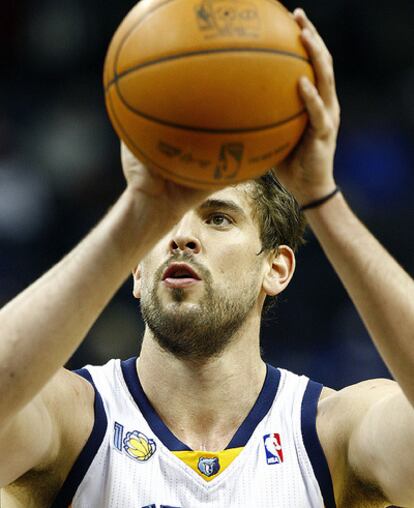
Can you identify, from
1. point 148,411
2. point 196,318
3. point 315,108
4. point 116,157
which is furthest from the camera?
point 116,157

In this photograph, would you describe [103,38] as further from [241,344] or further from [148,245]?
[148,245]

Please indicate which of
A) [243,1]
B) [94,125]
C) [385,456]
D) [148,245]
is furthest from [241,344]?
[94,125]

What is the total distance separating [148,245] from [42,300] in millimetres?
390

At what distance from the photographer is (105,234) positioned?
268 centimetres

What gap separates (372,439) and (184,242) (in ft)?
3.81

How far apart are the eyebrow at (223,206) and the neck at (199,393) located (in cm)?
58

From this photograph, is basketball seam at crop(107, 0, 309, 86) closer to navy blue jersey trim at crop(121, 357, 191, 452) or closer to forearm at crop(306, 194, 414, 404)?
forearm at crop(306, 194, 414, 404)

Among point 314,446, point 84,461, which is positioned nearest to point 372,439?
point 314,446

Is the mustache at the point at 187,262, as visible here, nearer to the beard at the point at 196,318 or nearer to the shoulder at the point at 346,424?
the beard at the point at 196,318

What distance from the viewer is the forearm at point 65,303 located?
2.55 metres

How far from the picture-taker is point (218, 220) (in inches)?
155

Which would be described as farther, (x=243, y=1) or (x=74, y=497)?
(x=74, y=497)

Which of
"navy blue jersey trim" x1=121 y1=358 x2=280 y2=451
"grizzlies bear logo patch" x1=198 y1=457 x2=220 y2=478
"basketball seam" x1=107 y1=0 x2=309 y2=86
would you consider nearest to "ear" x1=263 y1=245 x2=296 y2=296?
"navy blue jersey trim" x1=121 y1=358 x2=280 y2=451

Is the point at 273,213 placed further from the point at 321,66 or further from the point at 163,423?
the point at 321,66
